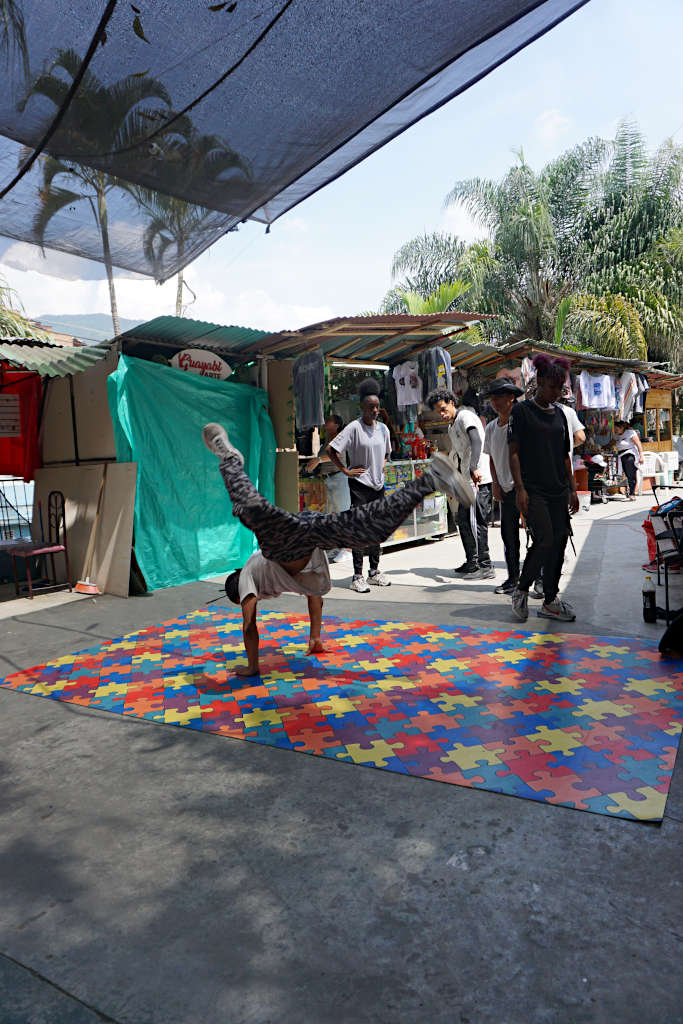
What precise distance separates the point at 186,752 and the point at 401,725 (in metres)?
1.05

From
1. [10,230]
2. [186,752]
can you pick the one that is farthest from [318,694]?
[10,230]

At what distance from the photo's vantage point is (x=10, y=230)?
115 inches

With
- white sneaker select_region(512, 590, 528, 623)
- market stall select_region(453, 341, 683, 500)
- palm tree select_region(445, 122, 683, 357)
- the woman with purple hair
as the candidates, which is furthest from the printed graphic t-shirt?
palm tree select_region(445, 122, 683, 357)

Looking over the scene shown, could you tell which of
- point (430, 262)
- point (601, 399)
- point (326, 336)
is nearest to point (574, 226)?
point (430, 262)

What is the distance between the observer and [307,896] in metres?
2.04

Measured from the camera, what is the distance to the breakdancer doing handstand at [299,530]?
325cm

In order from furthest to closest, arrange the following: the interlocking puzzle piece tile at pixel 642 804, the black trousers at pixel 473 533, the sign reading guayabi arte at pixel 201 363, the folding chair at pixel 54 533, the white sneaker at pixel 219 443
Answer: the sign reading guayabi arte at pixel 201 363 < the folding chair at pixel 54 533 < the black trousers at pixel 473 533 < the white sneaker at pixel 219 443 < the interlocking puzzle piece tile at pixel 642 804

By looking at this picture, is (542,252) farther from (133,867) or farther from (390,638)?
(133,867)

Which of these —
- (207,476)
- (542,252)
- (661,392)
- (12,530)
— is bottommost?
(12,530)

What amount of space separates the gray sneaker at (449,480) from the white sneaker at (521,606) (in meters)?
1.99

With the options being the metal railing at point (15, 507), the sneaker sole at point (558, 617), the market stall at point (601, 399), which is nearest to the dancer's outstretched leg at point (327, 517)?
the sneaker sole at point (558, 617)

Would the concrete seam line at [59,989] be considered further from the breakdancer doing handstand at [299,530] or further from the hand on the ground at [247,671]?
the hand on the ground at [247,671]

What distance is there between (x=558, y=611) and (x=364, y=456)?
2.57m

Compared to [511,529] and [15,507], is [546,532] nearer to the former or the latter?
[511,529]
